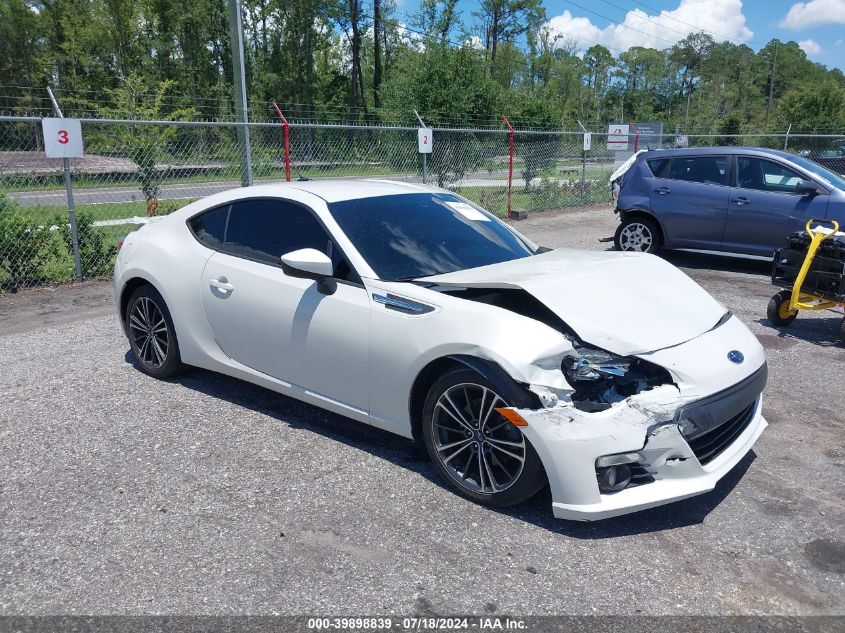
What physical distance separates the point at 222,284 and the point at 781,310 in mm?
5373

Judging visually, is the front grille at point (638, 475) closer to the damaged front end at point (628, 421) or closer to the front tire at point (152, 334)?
the damaged front end at point (628, 421)

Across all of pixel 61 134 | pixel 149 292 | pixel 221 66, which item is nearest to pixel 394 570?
pixel 149 292

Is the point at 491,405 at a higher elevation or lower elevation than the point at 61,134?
lower

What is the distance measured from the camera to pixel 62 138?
26.0ft

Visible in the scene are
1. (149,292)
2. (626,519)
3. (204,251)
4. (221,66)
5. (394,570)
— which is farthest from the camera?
(221,66)

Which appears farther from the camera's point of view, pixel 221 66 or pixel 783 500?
pixel 221 66

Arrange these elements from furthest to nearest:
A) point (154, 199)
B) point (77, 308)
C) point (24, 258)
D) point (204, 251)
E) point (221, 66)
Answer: point (221, 66) < point (154, 199) < point (24, 258) < point (77, 308) < point (204, 251)

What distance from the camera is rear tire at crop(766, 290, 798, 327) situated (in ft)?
22.3

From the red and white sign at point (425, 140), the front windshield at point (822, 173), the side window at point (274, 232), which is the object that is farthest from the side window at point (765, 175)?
the side window at point (274, 232)

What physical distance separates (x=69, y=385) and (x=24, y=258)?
4.10 meters

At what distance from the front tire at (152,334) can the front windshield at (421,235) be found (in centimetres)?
165

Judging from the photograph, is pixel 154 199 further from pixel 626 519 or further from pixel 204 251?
pixel 626 519

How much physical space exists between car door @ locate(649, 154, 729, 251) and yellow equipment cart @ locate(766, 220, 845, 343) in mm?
3030

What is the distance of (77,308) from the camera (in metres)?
7.78
